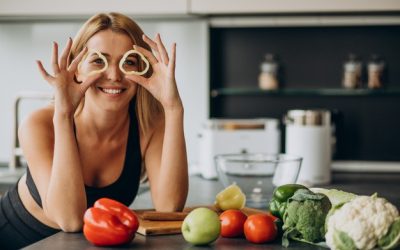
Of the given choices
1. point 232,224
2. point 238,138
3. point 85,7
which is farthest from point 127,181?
point 85,7

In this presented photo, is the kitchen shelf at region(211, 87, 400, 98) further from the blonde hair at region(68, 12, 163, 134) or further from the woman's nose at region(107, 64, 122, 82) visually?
the woman's nose at region(107, 64, 122, 82)

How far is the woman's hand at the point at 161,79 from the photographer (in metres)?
1.85

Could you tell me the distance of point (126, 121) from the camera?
2.12 m

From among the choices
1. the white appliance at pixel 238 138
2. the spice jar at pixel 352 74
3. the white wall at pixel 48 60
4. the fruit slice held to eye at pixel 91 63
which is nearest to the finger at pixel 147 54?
the fruit slice held to eye at pixel 91 63

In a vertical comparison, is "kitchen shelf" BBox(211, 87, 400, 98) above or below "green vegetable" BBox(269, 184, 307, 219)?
above

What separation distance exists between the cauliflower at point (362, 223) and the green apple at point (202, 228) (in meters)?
0.25

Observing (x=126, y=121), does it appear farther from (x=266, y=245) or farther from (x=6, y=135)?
(x=6, y=135)

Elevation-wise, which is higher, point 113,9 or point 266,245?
point 113,9

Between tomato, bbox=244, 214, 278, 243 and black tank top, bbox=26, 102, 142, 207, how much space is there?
0.59 m

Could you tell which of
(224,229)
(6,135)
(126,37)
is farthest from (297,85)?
(224,229)

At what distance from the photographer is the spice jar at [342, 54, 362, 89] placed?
3467 mm

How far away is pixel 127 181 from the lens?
6.70ft

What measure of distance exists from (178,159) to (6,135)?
1.99 metres

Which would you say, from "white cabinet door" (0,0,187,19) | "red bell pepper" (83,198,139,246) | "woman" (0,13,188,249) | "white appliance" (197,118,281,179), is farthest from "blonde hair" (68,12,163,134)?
"white cabinet door" (0,0,187,19)
